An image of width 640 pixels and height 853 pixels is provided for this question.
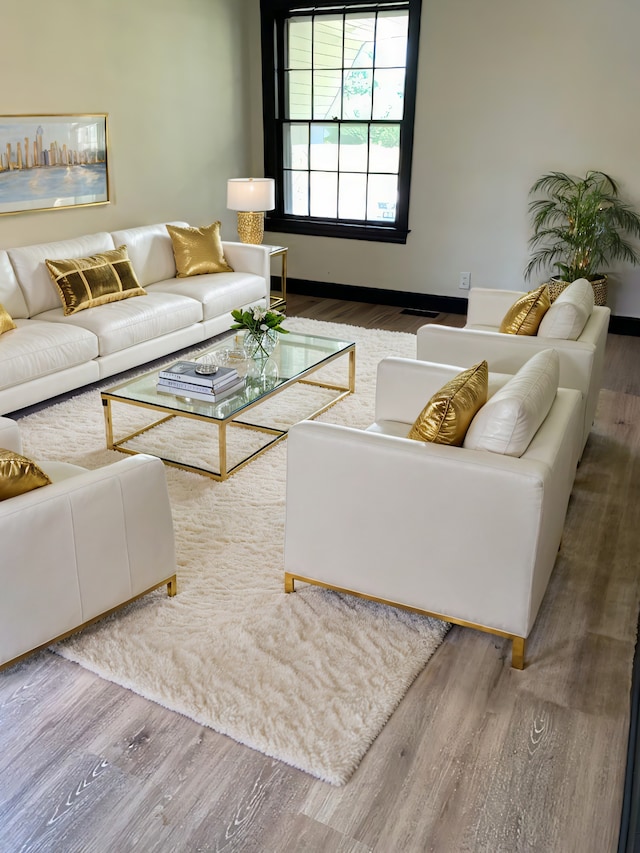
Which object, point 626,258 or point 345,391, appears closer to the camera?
point 345,391

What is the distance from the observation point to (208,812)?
1863 millimetres

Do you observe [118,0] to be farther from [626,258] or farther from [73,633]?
[73,633]

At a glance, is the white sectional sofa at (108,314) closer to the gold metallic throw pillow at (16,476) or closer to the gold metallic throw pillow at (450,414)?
the gold metallic throw pillow at (16,476)

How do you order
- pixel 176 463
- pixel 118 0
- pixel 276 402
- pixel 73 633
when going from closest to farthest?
1. pixel 73 633
2. pixel 176 463
3. pixel 276 402
4. pixel 118 0

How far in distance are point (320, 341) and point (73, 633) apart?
8.41 ft

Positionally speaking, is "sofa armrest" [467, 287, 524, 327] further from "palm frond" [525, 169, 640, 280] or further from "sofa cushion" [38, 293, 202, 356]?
"sofa cushion" [38, 293, 202, 356]

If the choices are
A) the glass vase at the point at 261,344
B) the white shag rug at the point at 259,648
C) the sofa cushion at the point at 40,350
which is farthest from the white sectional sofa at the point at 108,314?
the white shag rug at the point at 259,648

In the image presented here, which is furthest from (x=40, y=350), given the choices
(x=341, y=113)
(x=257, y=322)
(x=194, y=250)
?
(x=341, y=113)

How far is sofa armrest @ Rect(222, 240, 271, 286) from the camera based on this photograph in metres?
5.85

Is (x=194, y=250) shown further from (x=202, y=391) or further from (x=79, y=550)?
(x=79, y=550)

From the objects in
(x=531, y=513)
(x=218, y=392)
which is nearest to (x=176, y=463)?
(x=218, y=392)

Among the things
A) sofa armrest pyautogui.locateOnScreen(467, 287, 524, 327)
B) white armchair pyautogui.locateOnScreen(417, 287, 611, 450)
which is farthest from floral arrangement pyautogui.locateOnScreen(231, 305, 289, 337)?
sofa armrest pyautogui.locateOnScreen(467, 287, 524, 327)

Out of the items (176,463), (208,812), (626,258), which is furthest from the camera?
(626,258)

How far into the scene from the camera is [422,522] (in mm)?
2350
